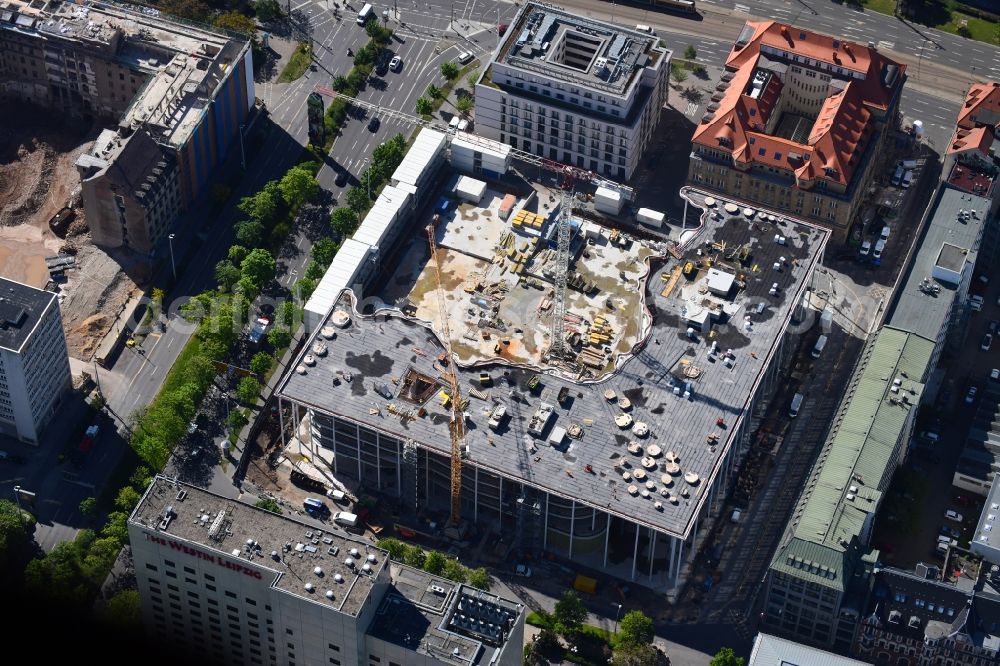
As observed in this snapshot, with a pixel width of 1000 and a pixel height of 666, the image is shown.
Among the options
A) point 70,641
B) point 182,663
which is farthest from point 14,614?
point 182,663

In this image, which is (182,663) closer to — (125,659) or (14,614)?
(125,659)

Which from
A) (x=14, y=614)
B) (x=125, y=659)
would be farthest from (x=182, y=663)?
(x=14, y=614)

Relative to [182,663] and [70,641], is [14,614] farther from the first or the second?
[182,663]
